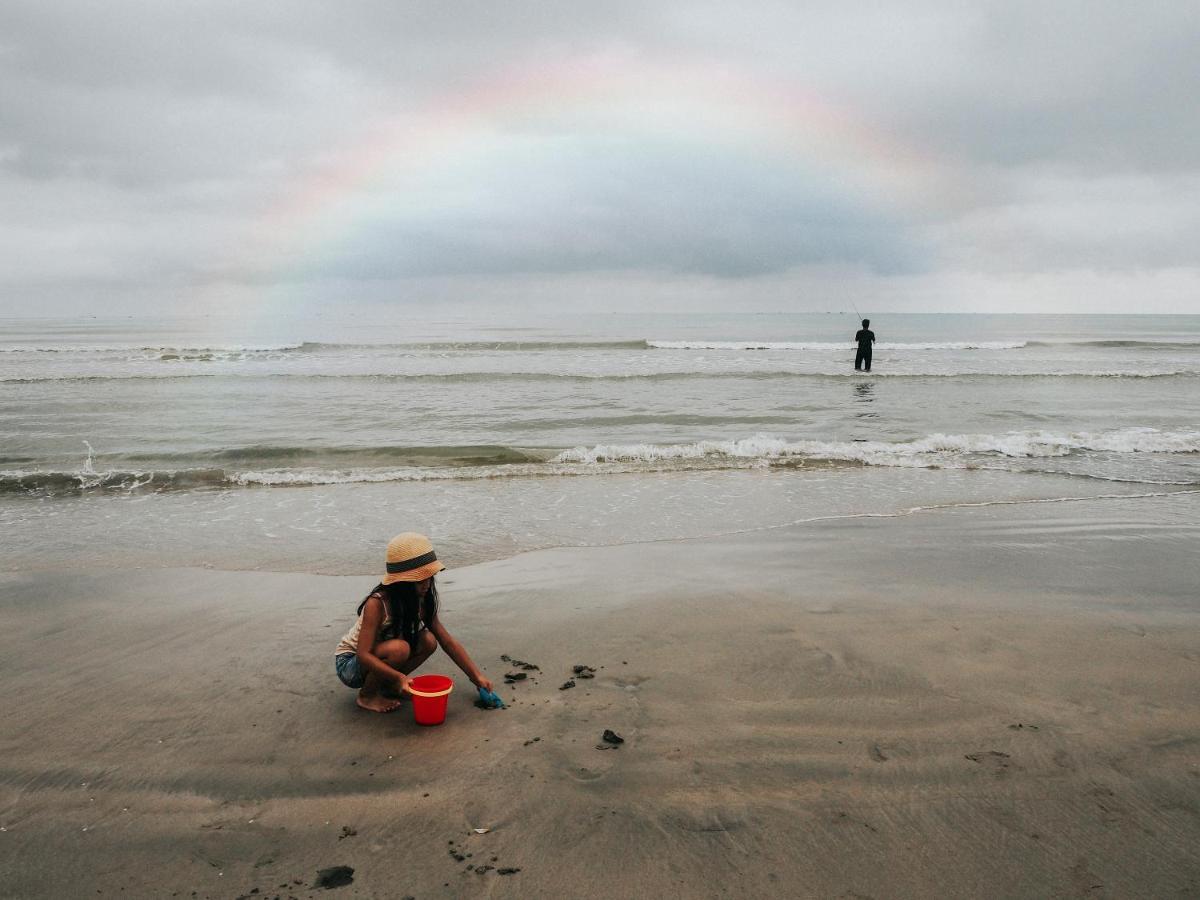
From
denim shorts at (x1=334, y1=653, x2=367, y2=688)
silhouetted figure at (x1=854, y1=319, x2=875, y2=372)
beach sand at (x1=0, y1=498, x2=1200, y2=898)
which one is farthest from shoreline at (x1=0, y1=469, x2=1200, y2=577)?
silhouetted figure at (x1=854, y1=319, x2=875, y2=372)

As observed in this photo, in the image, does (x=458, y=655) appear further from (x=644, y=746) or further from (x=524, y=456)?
(x=524, y=456)

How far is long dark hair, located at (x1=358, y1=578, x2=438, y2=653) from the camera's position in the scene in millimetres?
4180

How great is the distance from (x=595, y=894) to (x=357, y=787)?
1321 mm

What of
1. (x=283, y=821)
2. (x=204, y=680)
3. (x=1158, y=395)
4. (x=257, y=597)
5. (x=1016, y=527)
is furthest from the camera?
(x=1158, y=395)

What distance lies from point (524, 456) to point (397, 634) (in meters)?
9.31

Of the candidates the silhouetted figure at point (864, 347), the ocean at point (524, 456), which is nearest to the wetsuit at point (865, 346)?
the silhouetted figure at point (864, 347)

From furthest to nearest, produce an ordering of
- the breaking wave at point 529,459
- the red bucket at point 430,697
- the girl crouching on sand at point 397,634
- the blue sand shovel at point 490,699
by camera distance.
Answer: the breaking wave at point 529,459, the blue sand shovel at point 490,699, the girl crouching on sand at point 397,634, the red bucket at point 430,697

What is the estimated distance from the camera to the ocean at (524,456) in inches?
348

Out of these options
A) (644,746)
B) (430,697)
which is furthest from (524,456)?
(644,746)

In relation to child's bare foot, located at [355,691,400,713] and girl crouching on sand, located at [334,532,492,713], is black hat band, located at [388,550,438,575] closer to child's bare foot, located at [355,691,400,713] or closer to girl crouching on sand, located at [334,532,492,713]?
girl crouching on sand, located at [334,532,492,713]

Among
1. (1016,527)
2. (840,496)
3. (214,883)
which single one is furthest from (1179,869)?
(840,496)

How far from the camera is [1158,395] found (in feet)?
73.2

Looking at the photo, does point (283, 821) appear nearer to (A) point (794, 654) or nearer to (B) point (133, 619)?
(A) point (794, 654)

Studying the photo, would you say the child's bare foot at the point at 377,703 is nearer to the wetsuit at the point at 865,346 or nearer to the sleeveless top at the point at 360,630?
the sleeveless top at the point at 360,630
